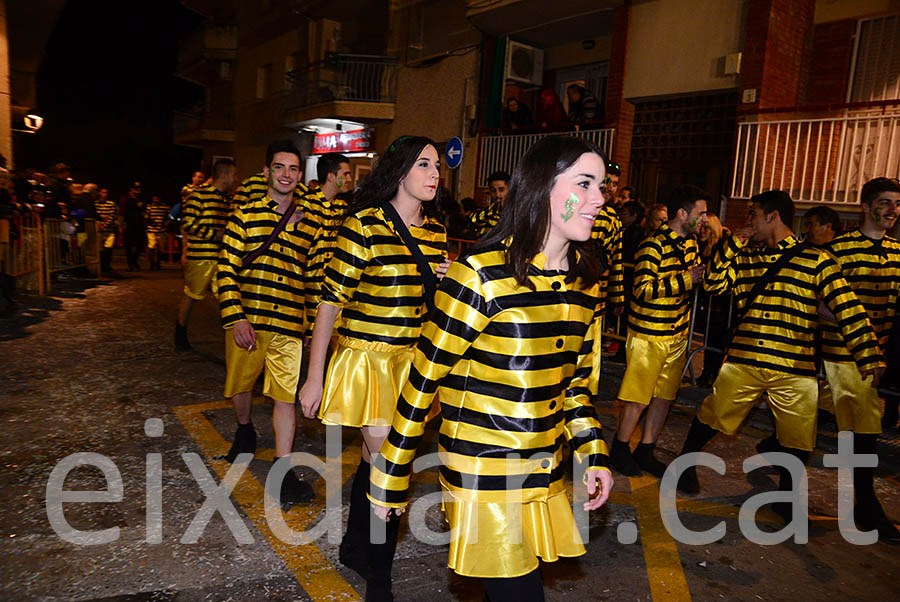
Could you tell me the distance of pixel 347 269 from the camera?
294 centimetres

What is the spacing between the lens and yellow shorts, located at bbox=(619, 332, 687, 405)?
456cm

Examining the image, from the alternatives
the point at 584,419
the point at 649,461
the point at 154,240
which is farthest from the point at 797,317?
the point at 154,240

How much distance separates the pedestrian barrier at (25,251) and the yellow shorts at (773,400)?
1006 centimetres

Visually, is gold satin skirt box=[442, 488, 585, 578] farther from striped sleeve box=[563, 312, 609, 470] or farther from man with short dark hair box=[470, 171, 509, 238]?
man with short dark hair box=[470, 171, 509, 238]

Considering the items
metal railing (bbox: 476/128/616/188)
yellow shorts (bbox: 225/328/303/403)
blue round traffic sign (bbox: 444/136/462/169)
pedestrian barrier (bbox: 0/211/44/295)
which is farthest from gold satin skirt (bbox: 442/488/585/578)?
metal railing (bbox: 476/128/616/188)

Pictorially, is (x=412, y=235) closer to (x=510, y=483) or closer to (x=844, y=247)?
(x=510, y=483)

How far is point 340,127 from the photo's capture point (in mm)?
21469

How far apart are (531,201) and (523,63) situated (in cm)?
1407

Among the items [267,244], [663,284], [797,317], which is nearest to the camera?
[797,317]

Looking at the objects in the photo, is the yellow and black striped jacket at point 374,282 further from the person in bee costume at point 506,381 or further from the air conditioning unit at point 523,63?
the air conditioning unit at point 523,63

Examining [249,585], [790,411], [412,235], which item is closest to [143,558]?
[249,585]

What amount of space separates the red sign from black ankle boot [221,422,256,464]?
52.7 ft

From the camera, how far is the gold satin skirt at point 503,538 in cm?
198

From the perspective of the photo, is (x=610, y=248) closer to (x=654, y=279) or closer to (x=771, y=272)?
(x=654, y=279)
